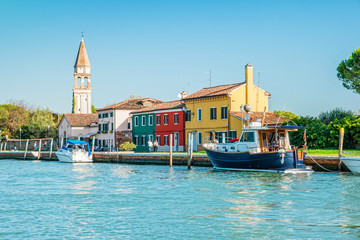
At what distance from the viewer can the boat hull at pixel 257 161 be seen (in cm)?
2963

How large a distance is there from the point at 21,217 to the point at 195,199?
647 centimetres

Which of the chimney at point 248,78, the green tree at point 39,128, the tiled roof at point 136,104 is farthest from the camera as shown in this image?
the green tree at point 39,128

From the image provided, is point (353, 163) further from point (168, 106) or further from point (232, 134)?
point (168, 106)

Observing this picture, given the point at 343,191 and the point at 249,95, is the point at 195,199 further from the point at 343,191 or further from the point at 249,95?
the point at 249,95

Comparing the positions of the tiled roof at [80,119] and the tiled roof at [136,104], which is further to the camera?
the tiled roof at [80,119]

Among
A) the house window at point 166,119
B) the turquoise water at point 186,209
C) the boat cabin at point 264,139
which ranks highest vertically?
the house window at point 166,119

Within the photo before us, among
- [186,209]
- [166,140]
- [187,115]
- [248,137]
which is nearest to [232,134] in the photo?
[187,115]

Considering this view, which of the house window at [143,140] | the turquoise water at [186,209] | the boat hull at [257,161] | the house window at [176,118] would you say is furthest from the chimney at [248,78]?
the turquoise water at [186,209]

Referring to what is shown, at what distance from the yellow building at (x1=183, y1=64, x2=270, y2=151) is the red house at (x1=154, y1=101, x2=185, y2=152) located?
1.15 m

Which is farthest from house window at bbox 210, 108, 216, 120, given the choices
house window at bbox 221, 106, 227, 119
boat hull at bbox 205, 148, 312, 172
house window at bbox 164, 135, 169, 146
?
boat hull at bbox 205, 148, 312, 172

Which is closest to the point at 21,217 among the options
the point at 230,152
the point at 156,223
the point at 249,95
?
the point at 156,223

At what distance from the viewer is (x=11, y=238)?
44.1 ft

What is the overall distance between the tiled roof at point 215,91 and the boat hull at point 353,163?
64.1 ft

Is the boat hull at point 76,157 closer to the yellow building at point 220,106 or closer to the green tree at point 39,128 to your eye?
the yellow building at point 220,106
